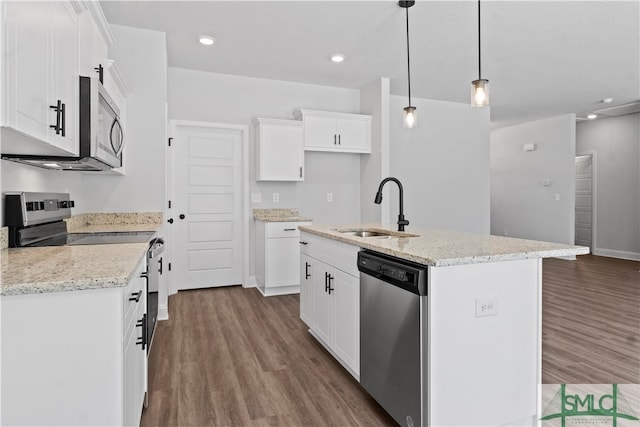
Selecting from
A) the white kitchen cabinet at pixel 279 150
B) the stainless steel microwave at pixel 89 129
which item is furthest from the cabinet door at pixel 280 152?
the stainless steel microwave at pixel 89 129

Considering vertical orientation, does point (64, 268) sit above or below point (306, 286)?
above

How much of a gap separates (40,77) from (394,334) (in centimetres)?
182

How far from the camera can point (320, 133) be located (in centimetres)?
485

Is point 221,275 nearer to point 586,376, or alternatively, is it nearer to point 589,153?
point 586,376

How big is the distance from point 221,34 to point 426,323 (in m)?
3.25

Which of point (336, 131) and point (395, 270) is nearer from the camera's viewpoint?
point (395, 270)

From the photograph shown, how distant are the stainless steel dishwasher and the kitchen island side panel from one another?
5 cm

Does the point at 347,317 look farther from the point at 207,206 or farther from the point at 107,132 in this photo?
the point at 207,206

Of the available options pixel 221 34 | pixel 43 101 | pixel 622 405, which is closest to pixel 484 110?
pixel 221 34

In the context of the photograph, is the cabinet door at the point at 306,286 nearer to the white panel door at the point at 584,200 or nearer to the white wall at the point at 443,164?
the white wall at the point at 443,164

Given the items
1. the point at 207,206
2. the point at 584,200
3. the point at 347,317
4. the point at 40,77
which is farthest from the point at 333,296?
the point at 584,200
